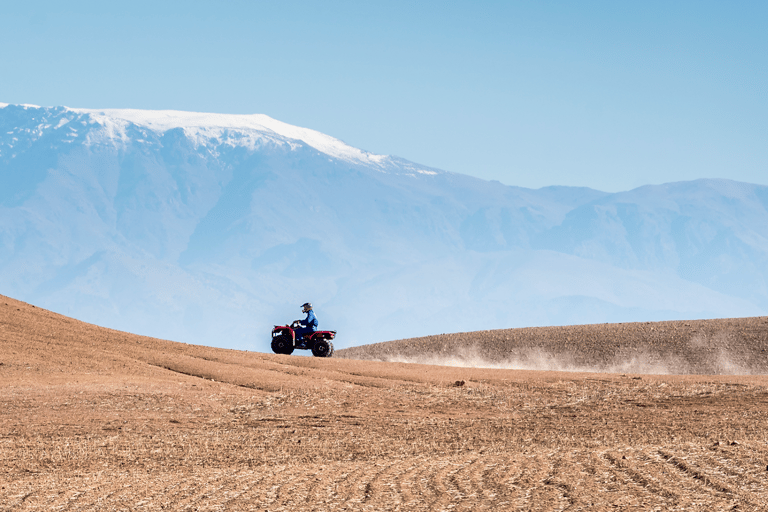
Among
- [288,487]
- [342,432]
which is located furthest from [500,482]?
[342,432]

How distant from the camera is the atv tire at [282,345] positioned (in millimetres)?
29094

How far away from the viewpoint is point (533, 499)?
988 cm

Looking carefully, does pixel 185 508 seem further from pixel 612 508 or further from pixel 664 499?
pixel 664 499

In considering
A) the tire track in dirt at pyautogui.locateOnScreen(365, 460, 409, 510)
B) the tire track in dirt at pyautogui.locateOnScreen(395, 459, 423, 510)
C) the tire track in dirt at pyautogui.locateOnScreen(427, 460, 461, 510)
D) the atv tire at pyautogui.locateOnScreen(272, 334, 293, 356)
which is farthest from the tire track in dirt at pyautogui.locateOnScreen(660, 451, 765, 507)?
the atv tire at pyautogui.locateOnScreen(272, 334, 293, 356)

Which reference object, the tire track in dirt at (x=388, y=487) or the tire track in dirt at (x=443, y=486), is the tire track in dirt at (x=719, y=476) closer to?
the tire track in dirt at (x=443, y=486)

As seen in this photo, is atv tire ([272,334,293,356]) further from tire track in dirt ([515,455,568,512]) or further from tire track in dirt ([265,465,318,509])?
tire track in dirt ([515,455,568,512])

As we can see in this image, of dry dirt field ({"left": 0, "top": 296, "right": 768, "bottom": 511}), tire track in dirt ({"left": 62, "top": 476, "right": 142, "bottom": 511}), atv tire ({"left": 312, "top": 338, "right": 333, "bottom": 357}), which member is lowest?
tire track in dirt ({"left": 62, "top": 476, "right": 142, "bottom": 511})

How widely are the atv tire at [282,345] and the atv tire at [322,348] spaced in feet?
2.79

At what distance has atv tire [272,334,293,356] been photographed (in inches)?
1145

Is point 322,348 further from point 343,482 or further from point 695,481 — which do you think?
point 695,481

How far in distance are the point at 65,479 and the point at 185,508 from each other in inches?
107

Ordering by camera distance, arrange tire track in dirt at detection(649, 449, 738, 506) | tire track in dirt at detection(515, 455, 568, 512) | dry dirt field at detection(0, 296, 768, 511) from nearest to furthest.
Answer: tire track in dirt at detection(515, 455, 568, 512) → tire track in dirt at detection(649, 449, 738, 506) → dry dirt field at detection(0, 296, 768, 511)

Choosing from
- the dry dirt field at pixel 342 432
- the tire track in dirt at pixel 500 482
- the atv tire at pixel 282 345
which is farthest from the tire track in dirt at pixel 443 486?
the atv tire at pixel 282 345

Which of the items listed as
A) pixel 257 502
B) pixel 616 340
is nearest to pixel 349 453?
pixel 257 502
